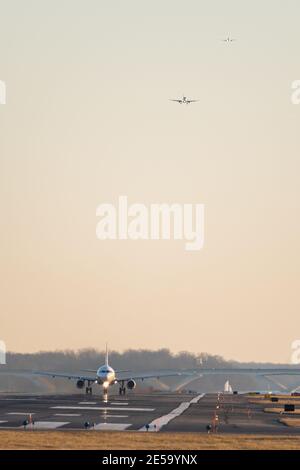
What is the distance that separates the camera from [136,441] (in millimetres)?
71000

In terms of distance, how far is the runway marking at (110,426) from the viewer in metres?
82.1

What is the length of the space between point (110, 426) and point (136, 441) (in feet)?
48.9

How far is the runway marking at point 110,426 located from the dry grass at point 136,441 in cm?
450

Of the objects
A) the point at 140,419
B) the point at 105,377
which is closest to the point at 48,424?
the point at 140,419

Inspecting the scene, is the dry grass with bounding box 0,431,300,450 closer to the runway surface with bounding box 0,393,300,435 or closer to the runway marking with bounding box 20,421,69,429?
the runway surface with bounding box 0,393,300,435

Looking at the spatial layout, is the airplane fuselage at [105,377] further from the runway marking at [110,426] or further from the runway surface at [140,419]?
the runway marking at [110,426]

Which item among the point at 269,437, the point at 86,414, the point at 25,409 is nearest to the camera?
the point at 269,437

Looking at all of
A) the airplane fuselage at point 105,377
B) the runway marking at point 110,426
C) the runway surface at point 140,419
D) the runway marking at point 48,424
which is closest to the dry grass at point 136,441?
the runway marking at point 110,426

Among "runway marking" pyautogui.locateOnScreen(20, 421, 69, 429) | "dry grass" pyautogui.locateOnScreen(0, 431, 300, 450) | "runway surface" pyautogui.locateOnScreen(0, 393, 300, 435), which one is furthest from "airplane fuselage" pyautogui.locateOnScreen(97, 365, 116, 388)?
"dry grass" pyautogui.locateOnScreen(0, 431, 300, 450)

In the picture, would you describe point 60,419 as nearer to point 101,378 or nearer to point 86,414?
point 86,414
